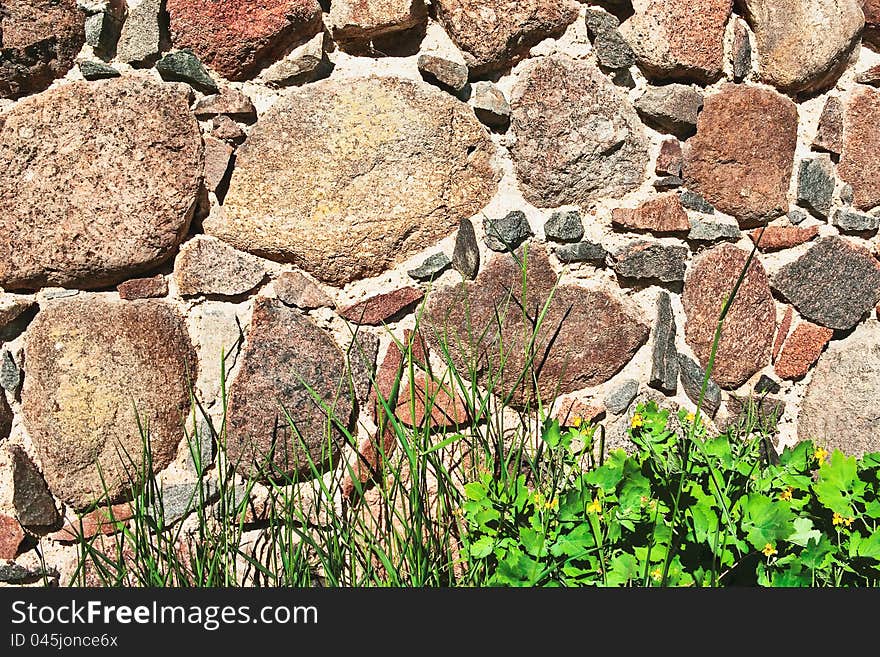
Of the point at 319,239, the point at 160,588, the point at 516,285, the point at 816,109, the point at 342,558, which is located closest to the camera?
the point at 160,588

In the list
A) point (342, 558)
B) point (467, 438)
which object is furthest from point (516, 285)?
point (342, 558)

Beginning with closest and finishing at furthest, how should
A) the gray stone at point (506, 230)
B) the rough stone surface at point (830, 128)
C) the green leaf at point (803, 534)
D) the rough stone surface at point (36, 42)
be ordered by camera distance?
the green leaf at point (803, 534) < the rough stone surface at point (36, 42) < the gray stone at point (506, 230) < the rough stone surface at point (830, 128)

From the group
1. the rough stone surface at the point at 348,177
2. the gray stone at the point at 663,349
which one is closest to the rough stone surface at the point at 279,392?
the rough stone surface at the point at 348,177

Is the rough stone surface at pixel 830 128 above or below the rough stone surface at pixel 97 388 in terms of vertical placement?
above

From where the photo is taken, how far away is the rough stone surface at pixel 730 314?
1.88 meters

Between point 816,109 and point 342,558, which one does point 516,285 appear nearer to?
point 342,558

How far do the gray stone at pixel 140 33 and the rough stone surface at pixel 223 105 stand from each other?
13 centimetres

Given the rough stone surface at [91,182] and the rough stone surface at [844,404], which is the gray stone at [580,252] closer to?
the rough stone surface at [844,404]

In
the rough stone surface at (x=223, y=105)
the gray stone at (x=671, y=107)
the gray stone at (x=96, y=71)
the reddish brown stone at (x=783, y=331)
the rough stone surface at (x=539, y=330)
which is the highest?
the gray stone at (x=96, y=71)

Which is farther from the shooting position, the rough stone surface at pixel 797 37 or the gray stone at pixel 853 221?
the gray stone at pixel 853 221

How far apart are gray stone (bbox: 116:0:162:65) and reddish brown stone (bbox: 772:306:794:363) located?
1530 mm

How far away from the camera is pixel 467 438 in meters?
1.76

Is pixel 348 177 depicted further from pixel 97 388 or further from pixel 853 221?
pixel 853 221

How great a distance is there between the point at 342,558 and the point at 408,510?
0.20 m
